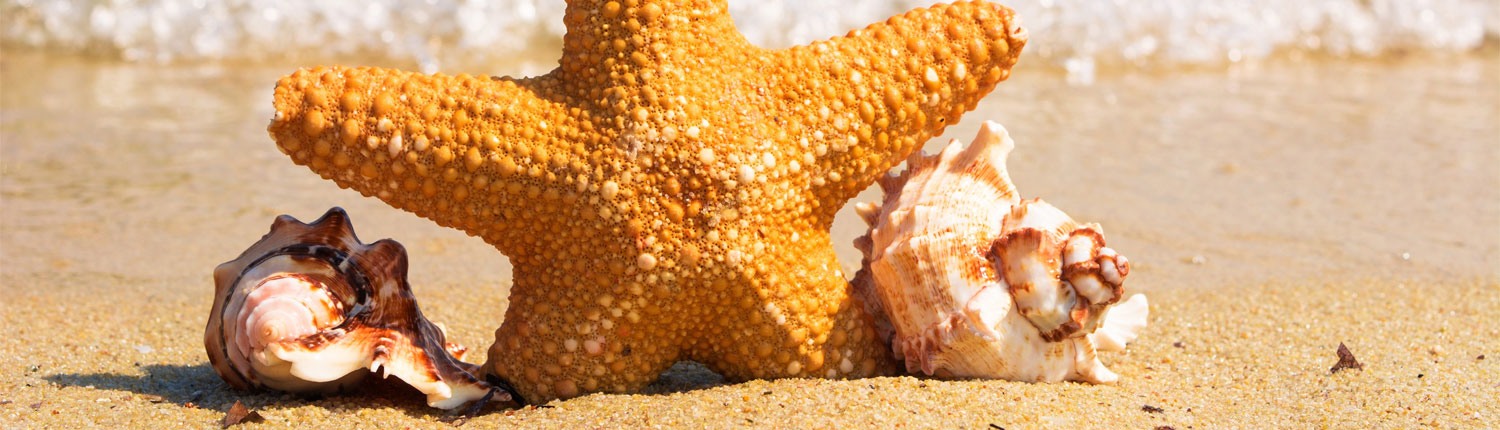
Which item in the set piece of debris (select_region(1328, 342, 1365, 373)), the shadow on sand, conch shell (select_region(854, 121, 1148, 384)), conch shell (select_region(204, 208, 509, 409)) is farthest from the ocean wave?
conch shell (select_region(854, 121, 1148, 384))

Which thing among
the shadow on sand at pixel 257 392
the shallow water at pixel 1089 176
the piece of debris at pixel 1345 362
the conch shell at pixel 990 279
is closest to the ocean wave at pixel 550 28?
the shallow water at pixel 1089 176

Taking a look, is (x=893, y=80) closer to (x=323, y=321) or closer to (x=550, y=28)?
(x=323, y=321)

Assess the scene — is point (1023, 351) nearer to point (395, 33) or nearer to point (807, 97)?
point (807, 97)

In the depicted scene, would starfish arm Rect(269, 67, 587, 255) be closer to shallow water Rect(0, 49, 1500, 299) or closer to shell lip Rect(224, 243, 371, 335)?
shell lip Rect(224, 243, 371, 335)

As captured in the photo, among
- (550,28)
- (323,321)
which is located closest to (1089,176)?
(323,321)

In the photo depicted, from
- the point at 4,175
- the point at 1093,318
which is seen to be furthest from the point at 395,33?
the point at 1093,318

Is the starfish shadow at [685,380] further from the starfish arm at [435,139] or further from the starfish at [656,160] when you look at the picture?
the starfish arm at [435,139]
